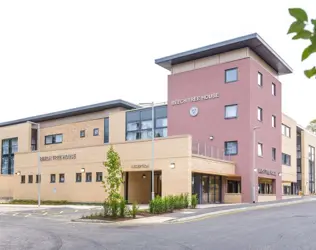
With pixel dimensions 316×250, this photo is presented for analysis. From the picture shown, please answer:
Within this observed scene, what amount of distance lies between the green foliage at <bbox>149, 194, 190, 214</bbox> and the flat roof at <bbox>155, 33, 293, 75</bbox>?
1684cm

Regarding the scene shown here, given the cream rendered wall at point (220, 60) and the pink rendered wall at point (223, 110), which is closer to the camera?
the pink rendered wall at point (223, 110)

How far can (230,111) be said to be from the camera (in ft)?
136

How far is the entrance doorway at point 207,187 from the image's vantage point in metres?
37.2

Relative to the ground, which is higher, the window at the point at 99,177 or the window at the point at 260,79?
the window at the point at 260,79

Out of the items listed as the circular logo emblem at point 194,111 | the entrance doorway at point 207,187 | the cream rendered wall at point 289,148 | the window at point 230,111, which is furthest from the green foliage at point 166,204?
the cream rendered wall at point 289,148

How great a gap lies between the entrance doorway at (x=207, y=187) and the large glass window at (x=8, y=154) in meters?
33.9

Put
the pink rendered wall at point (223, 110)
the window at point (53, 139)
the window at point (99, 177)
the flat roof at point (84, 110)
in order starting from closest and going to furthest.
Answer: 1. the pink rendered wall at point (223, 110)
2. the window at point (99, 177)
3. the flat roof at point (84, 110)
4. the window at point (53, 139)

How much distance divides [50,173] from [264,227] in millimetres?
31123

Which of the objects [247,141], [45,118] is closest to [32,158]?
[45,118]

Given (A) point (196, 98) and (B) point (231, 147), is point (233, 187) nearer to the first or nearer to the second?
(B) point (231, 147)

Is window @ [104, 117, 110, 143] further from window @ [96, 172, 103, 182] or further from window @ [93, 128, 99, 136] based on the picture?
window @ [96, 172, 103, 182]

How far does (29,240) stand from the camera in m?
15.1

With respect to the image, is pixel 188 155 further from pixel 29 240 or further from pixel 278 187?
pixel 29 240

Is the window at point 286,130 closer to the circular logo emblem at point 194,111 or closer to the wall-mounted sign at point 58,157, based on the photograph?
the circular logo emblem at point 194,111
